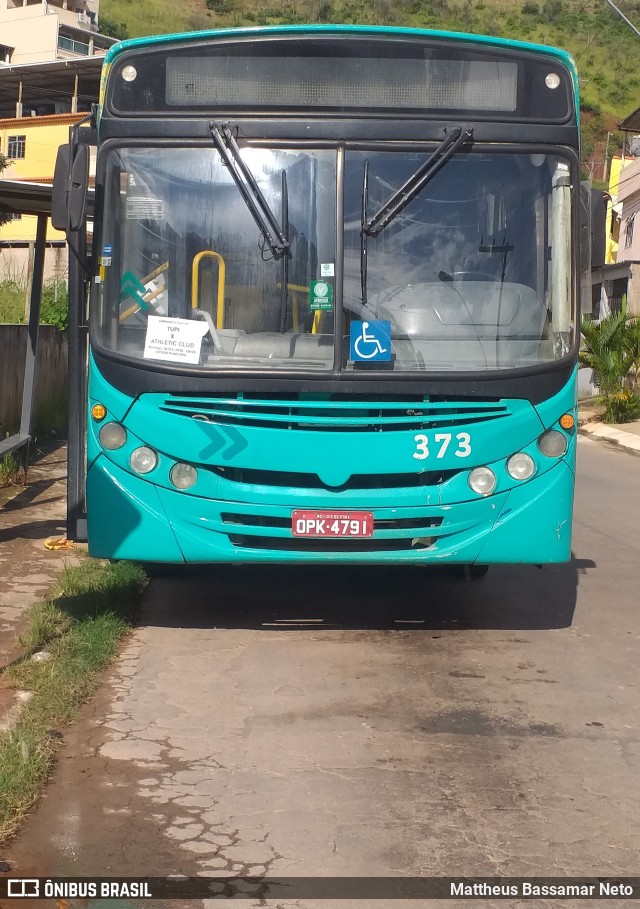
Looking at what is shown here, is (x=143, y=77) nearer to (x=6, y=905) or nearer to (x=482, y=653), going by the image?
(x=482, y=653)

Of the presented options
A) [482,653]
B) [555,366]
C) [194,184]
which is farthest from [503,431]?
[194,184]

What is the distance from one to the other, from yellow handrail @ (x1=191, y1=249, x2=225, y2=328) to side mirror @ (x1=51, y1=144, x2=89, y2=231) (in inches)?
26.5

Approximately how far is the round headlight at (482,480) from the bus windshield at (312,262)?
55cm

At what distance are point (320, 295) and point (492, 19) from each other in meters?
107

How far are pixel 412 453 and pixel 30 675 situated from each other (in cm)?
225

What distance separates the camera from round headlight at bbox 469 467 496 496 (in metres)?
6.48

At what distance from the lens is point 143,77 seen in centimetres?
658

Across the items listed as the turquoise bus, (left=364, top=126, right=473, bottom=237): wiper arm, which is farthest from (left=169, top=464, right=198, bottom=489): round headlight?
(left=364, top=126, right=473, bottom=237): wiper arm

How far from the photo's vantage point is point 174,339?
21.2 ft

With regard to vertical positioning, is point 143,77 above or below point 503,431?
above

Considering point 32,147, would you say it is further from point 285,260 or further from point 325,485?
point 325,485

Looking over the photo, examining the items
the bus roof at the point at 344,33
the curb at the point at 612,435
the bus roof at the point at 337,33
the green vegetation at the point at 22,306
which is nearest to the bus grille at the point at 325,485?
the bus roof at the point at 344,33

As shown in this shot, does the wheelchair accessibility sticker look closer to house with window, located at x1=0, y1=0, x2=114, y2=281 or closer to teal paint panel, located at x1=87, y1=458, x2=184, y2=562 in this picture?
teal paint panel, located at x1=87, y1=458, x2=184, y2=562

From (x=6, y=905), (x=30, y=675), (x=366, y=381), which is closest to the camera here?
(x=6, y=905)
